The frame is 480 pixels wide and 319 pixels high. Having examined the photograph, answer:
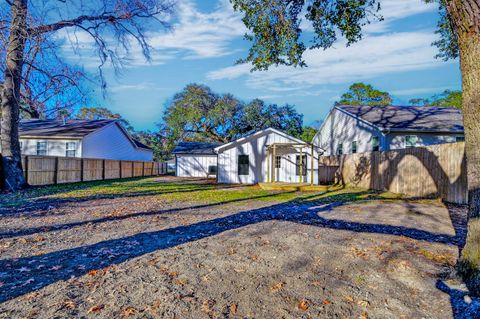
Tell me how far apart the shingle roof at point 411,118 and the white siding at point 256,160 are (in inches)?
181

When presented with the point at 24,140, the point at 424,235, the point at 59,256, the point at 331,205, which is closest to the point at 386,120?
the point at 331,205

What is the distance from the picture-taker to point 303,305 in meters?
2.86

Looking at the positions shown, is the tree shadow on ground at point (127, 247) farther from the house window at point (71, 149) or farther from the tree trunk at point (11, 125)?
the house window at point (71, 149)

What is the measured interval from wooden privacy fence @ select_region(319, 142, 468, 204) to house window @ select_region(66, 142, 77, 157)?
63.3 feet

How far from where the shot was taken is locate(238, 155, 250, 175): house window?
19.8m

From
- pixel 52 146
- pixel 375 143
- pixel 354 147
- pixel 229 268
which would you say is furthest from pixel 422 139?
pixel 52 146

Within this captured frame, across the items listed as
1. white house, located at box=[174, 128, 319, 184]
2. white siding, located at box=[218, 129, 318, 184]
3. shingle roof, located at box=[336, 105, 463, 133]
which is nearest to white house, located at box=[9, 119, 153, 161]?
white house, located at box=[174, 128, 319, 184]

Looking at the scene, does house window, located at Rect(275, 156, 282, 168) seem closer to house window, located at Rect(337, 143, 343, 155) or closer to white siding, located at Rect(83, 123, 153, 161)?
house window, located at Rect(337, 143, 343, 155)

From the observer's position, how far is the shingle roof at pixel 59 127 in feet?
74.5

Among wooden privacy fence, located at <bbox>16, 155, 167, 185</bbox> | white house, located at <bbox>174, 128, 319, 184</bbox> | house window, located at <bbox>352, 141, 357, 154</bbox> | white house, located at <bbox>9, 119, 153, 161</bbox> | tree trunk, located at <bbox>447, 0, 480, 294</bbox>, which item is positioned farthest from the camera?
white house, located at <bbox>9, 119, 153, 161</bbox>

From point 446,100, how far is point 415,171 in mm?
30186

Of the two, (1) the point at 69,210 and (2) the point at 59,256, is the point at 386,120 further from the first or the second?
(2) the point at 59,256

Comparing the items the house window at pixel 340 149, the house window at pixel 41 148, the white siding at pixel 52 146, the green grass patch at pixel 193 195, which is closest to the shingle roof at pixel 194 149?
the white siding at pixel 52 146

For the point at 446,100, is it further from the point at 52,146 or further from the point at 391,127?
the point at 52,146
